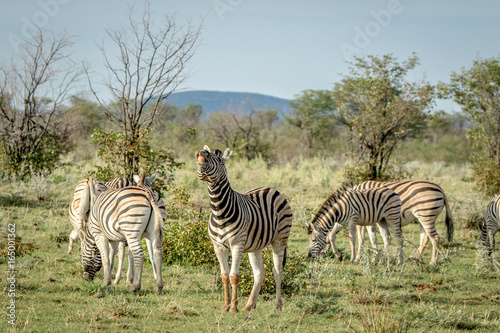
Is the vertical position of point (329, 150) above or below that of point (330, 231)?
above

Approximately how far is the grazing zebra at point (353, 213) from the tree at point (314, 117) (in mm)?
25551

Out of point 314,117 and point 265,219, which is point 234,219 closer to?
point 265,219

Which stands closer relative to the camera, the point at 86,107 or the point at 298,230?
the point at 298,230

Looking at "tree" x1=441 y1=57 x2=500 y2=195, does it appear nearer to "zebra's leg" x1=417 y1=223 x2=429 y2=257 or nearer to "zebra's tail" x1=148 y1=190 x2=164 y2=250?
"zebra's leg" x1=417 y1=223 x2=429 y2=257

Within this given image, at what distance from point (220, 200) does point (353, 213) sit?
4.92 metres

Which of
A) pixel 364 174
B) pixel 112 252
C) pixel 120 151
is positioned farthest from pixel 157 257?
pixel 364 174

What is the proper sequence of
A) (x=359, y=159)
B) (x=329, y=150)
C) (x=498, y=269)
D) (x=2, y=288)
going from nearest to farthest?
(x=2, y=288), (x=498, y=269), (x=359, y=159), (x=329, y=150)

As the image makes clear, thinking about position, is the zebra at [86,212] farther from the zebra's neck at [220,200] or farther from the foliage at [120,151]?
the zebra's neck at [220,200]

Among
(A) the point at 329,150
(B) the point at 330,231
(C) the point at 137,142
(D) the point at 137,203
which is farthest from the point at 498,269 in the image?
(A) the point at 329,150

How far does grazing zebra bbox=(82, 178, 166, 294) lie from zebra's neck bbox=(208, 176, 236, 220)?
4.33ft

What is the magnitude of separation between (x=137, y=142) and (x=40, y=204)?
4.63 meters

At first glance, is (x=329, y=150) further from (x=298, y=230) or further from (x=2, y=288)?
(x=2, y=288)

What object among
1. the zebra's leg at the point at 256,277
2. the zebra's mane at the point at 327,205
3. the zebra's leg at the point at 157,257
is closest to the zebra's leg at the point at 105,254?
the zebra's leg at the point at 157,257

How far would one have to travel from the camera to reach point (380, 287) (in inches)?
344
